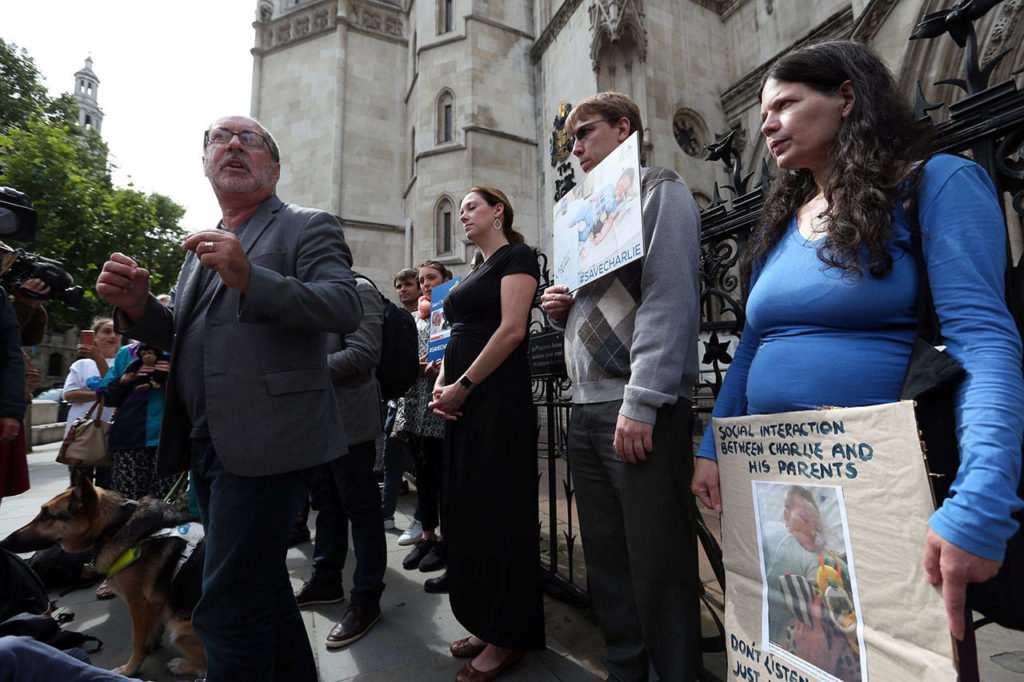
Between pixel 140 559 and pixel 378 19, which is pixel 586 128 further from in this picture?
pixel 378 19

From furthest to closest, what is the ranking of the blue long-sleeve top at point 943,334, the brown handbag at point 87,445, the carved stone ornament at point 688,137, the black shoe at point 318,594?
the carved stone ornament at point 688,137 < the brown handbag at point 87,445 < the black shoe at point 318,594 < the blue long-sleeve top at point 943,334

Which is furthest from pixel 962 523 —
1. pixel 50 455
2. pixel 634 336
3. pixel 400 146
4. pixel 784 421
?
pixel 400 146

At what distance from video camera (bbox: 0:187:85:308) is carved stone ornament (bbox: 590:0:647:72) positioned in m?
12.2

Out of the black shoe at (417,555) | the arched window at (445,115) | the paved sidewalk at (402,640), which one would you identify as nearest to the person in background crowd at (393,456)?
the black shoe at (417,555)

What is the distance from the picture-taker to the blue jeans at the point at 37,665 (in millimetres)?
998

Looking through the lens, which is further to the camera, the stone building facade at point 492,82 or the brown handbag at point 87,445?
the stone building facade at point 492,82

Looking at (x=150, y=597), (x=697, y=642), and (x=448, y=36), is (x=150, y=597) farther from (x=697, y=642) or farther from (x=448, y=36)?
(x=448, y=36)

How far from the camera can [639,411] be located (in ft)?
5.07

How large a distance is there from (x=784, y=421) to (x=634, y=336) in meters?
0.59

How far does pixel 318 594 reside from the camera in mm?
2990

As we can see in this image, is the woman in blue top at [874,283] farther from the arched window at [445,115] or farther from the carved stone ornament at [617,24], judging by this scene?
the arched window at [445,115]

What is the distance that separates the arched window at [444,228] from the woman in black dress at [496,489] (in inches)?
546

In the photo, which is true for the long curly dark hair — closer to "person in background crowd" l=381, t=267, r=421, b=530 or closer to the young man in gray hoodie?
the young man in gray hoodie

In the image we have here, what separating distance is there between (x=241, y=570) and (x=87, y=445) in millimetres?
3441
